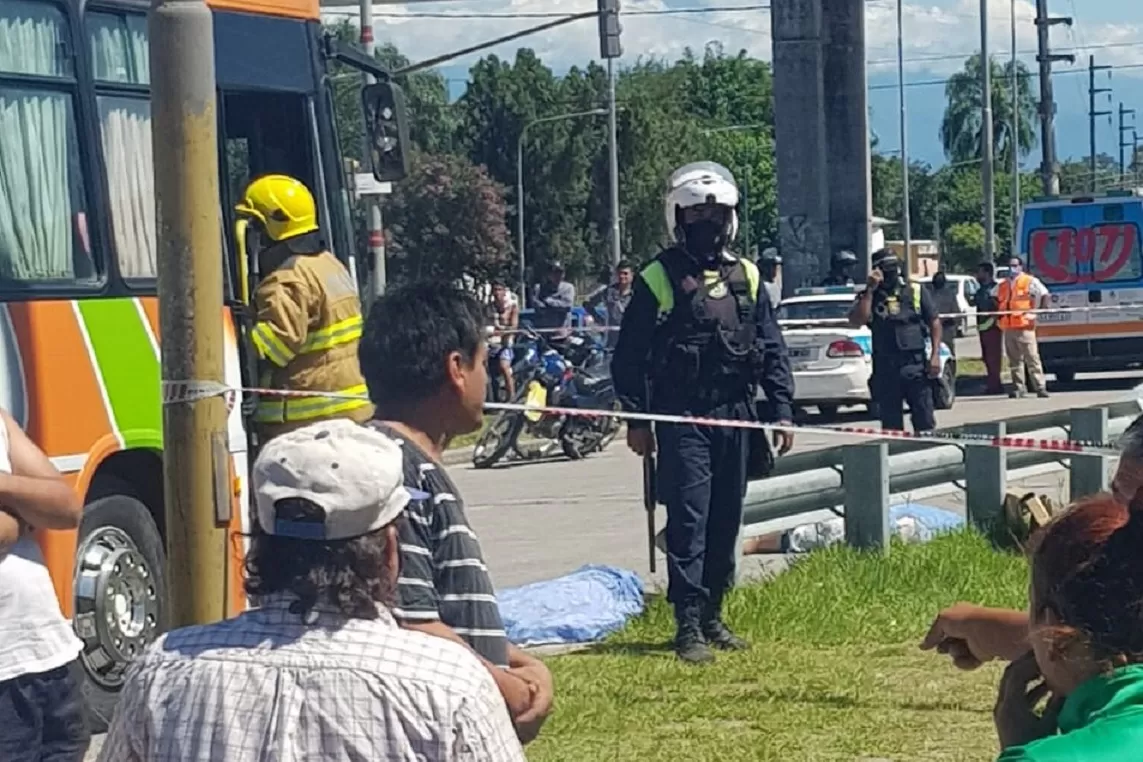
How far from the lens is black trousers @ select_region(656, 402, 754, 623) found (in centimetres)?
884

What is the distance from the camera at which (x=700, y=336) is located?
29.2ft

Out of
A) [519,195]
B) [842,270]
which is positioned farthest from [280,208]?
[519,195]

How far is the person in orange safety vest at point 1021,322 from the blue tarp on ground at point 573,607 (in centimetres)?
1741

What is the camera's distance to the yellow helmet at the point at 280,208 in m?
8.83

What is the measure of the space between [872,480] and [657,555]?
187 cm

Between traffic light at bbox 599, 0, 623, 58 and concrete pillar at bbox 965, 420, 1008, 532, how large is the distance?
17.7m

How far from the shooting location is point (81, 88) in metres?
9.38

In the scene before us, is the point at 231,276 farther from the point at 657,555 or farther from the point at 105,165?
the point at 657,555

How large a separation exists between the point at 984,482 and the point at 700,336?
4080mm

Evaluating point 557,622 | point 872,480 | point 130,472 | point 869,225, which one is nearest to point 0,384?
point 130,472

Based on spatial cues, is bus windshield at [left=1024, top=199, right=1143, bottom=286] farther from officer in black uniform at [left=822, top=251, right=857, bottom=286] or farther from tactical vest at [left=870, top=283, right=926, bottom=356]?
tactical vest at [left=870, top=283, right=926, bottom=356]

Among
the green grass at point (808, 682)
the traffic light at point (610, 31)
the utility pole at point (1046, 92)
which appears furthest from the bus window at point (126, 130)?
the utility pole at point (1046, 92)

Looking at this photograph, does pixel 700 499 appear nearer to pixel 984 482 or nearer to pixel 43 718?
pixel 984 482

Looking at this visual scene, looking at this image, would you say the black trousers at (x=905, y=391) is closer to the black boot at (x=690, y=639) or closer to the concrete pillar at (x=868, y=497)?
the concrete pillar at (x=868, y=497)
